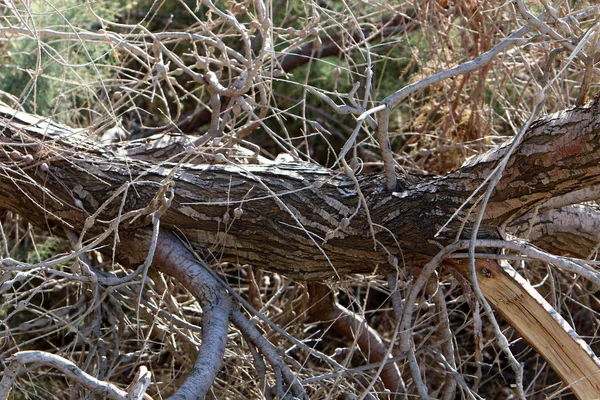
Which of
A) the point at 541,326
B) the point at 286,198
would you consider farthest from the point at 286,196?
the point at 541,326

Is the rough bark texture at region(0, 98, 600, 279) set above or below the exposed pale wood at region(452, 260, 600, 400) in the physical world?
above

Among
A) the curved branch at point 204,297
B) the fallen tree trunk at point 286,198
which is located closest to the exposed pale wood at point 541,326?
the fallen tree trunk at point 286,198

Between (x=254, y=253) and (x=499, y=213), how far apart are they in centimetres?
72

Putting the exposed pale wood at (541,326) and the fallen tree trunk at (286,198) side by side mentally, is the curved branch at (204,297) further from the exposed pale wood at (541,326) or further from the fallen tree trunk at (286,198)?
the exposed pale wood at (541,326)

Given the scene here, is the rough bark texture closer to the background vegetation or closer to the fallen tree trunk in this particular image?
the fallen tree trunk

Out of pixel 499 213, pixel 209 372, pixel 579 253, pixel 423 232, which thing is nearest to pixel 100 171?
pixel 209 372

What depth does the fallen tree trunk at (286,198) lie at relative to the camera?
1759 millimetres

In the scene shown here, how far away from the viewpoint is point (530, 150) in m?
1.74

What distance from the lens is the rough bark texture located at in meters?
1.75

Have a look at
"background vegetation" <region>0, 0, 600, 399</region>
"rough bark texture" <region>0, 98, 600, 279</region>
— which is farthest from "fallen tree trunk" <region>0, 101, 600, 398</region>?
"background vegetation" <region>0, 0, 600, 399</region>

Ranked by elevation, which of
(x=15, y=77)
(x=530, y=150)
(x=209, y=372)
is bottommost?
(x=209, y=372)

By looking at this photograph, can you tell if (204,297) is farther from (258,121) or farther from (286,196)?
(258,121)

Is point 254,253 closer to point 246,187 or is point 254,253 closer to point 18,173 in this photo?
point 246,187

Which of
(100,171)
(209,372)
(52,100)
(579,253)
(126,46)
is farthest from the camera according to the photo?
(52,100)
